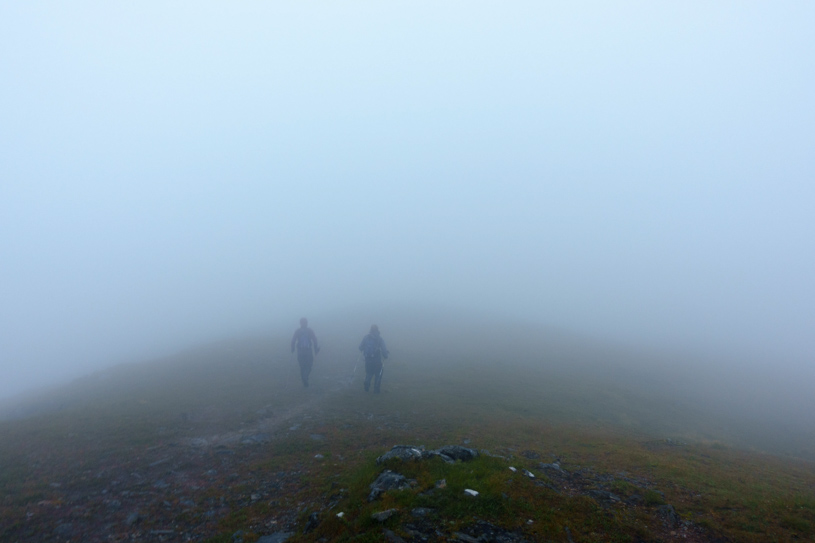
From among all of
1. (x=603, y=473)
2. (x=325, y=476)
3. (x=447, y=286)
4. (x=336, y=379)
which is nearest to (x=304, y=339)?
(x=336, y=379)

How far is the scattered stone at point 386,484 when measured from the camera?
10.7 metres

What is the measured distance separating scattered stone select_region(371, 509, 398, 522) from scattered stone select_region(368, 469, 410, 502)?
1.17 meters

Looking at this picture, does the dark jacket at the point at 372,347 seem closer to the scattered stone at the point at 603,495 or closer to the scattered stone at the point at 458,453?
the scattered stone at the point at 458,453

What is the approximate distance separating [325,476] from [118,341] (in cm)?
12791

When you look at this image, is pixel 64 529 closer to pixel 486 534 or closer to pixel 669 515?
pixel 486 534

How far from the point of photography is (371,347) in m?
29.2

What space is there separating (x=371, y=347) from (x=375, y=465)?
53.5ft

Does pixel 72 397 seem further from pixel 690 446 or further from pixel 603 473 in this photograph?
pixel 690 446

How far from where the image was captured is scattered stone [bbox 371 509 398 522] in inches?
363

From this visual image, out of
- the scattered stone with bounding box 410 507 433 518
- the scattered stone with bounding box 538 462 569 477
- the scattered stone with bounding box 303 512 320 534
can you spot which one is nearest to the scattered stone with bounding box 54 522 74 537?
the scattered stone with bounding box 303 512 320 534

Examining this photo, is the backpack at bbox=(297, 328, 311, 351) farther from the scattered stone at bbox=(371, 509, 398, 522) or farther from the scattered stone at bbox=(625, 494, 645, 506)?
the scattered stone at bbox=(625, 494, 645, 506)

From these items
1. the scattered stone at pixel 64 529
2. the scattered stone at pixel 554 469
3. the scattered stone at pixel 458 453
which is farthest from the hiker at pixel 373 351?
the scattered stone at pixel 64 529

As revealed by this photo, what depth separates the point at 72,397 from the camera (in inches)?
1325

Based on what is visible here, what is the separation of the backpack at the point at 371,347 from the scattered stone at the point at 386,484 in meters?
17.5
